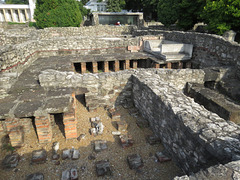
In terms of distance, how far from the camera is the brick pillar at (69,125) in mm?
4164

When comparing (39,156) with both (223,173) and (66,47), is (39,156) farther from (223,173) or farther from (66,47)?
(66,47)

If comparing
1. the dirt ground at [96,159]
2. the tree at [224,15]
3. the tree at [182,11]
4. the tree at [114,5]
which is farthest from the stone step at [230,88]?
the tree at [114,5]

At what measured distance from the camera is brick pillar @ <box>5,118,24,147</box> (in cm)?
394

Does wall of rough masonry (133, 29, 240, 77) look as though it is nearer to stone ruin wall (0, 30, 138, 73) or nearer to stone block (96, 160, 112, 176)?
stone ruin wall (0, 30, 138, 73)

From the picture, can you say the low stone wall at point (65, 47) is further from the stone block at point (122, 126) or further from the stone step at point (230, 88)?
the stone step at point (230, 88)

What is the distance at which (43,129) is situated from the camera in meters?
4.07

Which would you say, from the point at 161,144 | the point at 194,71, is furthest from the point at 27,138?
the point at 194,71

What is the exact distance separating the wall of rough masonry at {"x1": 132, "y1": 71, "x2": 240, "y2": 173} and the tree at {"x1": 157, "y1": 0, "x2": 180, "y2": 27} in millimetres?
18599

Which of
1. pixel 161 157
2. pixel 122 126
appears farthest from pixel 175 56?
pixel 161 157

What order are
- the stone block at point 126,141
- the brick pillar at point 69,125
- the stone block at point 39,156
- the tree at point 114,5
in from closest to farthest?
the stone block at point 39,156 → the stone block at point 126,141 → the brick pillar at point 69,125 → the tree at point 114,5

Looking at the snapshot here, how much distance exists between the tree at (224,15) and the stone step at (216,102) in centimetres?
785

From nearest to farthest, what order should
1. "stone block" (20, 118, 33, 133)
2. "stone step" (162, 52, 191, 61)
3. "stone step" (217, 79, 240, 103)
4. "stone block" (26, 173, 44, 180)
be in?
"stone block" (26, 173, 44, 180) → "stone block" (20, 118, 33, 133) → "stone step" (217, 79, 240, 103) → "stone step" (162, 52, 191, 61)

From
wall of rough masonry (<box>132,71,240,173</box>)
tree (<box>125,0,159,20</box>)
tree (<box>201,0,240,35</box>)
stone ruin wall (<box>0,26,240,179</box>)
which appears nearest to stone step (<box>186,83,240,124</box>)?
stone ruin wall (<box>0,26,240,179</box>)

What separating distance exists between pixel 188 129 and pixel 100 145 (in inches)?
85.5
